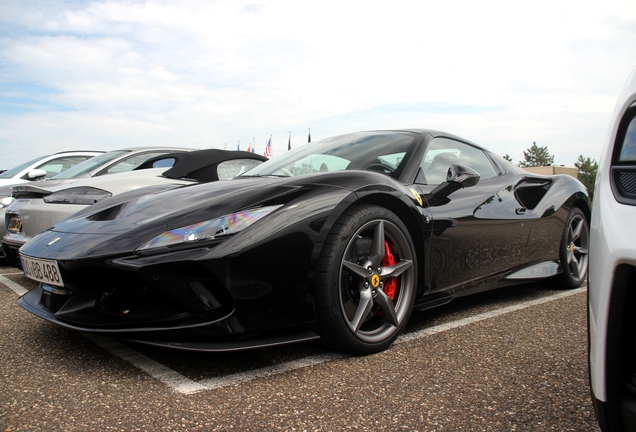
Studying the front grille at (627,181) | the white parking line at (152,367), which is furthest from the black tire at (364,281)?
the front grille at (627,181)

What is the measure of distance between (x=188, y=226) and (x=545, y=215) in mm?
2733

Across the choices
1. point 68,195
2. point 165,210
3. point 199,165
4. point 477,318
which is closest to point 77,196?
point 68,195

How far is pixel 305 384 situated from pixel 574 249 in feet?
10.0

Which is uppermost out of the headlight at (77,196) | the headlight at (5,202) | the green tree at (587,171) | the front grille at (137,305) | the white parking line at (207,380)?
the headlight at (77,196)

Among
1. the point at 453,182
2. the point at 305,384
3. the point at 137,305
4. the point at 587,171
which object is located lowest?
the point at 587,171

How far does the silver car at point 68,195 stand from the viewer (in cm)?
403

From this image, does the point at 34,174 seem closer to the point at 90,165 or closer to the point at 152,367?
the point at 90,165

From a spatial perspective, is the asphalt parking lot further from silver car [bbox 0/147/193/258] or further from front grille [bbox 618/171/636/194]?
silver car [bbox 0/147/193/258]

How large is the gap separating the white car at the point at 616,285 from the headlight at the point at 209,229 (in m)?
1.31

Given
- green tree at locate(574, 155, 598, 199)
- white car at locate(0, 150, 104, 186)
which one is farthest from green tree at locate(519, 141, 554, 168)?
white car at locate(0, 150, 104, 186)

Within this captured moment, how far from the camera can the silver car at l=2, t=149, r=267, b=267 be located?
4.03 meters

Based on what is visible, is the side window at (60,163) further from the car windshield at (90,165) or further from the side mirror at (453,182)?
the side mirror at (453,182)

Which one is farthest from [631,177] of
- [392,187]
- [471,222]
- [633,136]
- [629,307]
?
[471,222]

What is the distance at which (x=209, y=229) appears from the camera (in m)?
2.19
